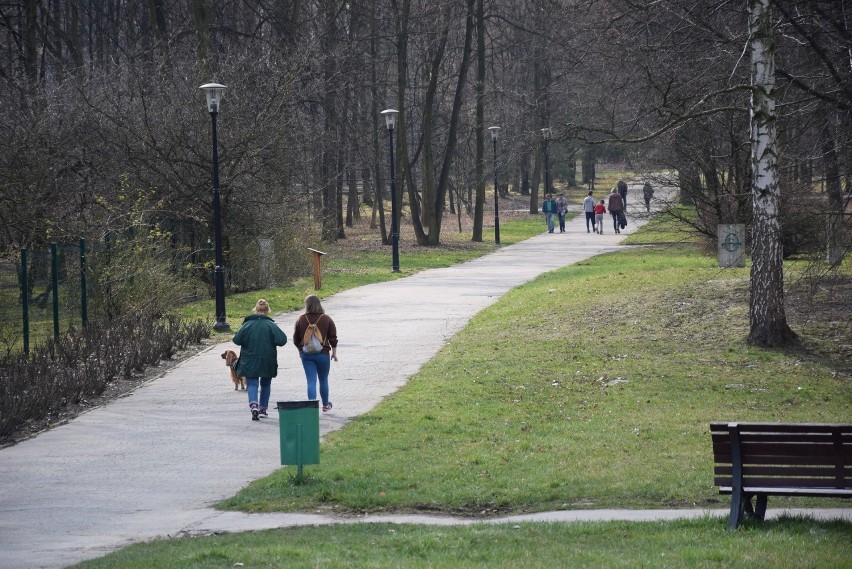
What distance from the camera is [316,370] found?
13586mm

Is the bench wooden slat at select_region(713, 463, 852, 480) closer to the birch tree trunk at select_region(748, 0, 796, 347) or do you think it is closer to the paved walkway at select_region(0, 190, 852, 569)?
the paved walkway at select_region(0, 190, 852, 569)

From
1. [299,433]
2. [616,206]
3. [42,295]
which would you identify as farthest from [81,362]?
[616,206]

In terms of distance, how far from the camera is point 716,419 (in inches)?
477

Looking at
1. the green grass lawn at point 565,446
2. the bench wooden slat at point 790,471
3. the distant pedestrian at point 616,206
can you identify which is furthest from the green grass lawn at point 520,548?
the distant pedestrian at point 616,206

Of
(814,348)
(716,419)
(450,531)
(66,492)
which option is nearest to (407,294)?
(814,348)

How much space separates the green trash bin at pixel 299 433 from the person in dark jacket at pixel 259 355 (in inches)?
127

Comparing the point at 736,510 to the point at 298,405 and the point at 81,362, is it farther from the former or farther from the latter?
the point at 81,362

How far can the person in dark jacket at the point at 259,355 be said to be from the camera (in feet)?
43.1

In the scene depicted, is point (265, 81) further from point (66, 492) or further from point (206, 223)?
point (66, 492)

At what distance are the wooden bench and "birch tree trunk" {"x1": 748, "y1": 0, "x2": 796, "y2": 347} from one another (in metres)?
8.37

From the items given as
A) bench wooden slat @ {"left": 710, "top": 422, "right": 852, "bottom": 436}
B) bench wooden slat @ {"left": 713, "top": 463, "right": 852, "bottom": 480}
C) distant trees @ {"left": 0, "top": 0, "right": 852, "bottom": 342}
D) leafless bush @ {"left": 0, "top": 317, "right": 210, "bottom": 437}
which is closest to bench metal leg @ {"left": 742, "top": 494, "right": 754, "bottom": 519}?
bench wooden slat @ {"left": 713, "top": 463, "right": 852, "bottom": 480}

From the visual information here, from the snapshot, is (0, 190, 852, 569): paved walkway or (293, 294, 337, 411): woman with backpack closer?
(0, 190, 852, 569): paved walkway

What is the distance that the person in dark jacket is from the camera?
1314 centimetres

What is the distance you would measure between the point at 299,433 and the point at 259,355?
11.3ft
